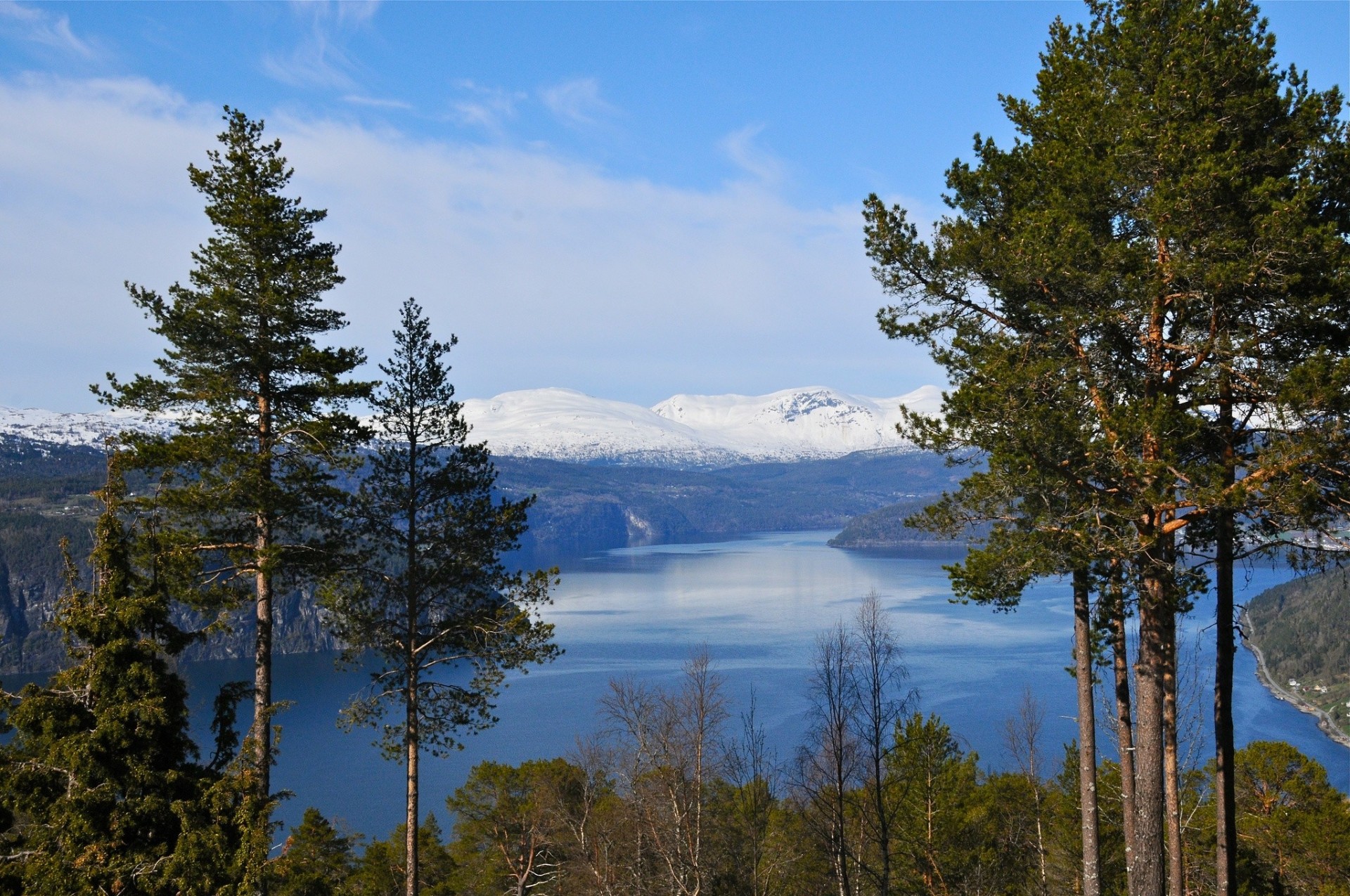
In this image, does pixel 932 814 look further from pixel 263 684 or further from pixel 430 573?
pixel 263 684

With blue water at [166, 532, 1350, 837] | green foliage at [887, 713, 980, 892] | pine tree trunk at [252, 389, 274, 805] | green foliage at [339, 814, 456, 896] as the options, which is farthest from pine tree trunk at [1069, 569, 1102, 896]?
green foliage at [339, 814, 456, 896]

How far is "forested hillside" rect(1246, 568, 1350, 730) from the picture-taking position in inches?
2830

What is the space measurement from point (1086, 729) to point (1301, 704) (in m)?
72.9

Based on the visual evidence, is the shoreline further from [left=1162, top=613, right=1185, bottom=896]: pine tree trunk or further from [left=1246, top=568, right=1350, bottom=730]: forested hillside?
[left=1162, top=613, right=1185, bottom=896]: pine tree trunk

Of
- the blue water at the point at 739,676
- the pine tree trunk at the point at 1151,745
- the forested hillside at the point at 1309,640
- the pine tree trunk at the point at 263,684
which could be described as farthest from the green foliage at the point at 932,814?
the forested hillside at the point at 1309,640

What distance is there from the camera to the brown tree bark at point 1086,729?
8.64 metres

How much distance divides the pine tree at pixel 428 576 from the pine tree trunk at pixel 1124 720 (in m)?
6.03

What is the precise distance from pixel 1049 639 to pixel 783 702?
30977 millimetres

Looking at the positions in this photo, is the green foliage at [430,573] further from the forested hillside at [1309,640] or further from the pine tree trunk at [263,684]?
the forested hillside at [1309,640]

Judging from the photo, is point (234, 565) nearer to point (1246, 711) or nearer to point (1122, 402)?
point (1122, 402)

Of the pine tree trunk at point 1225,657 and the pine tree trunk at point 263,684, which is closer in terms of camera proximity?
the pine tree trunk at point 1225,657

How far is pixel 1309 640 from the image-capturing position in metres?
87.8

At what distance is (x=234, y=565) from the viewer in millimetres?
10344

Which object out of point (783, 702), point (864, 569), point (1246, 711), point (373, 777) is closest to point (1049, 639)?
point (1246, 711)
